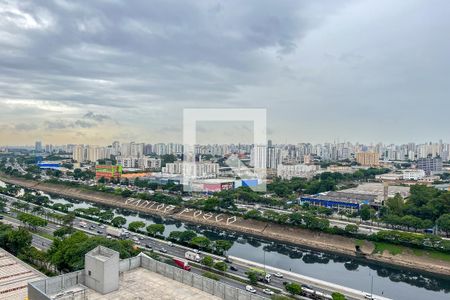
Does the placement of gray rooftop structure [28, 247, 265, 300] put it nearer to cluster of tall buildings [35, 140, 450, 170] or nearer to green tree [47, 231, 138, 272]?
green tree [47, 231, 138, 272]

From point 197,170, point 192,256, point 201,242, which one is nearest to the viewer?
point 192,256

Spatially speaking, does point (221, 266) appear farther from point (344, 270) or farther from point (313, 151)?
point (313, 151)

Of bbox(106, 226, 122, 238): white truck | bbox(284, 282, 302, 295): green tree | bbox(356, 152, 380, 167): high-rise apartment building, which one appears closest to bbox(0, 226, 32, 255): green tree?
bbox(106, 226, 122, 238): white truck

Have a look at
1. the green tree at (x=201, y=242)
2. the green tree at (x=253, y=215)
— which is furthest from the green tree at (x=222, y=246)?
the green tree at (x=253, y=215)

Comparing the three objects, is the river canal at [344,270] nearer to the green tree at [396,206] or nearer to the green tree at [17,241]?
the green tree at [396,206]

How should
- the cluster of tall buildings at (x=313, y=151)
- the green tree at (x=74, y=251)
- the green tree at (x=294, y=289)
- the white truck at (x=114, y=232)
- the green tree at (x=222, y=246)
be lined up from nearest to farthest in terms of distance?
the green tree at (x=74, y=251), the green tree at (x=294, y=289), the green tree at (x=222, y=246), the white truck at (x=114, y=232), the cluster of tall buildings at (x=313, y=151)

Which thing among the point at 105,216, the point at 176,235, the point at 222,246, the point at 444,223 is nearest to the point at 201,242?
the point at 222,246

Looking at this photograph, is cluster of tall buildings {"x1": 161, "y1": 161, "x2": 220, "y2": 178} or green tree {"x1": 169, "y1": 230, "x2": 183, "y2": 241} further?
cluster of tall buildings {"x1": 161, "y1": 161, "x2": 220, "y2": 178}

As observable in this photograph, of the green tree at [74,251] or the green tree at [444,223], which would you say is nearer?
the green tree at [74,251]
